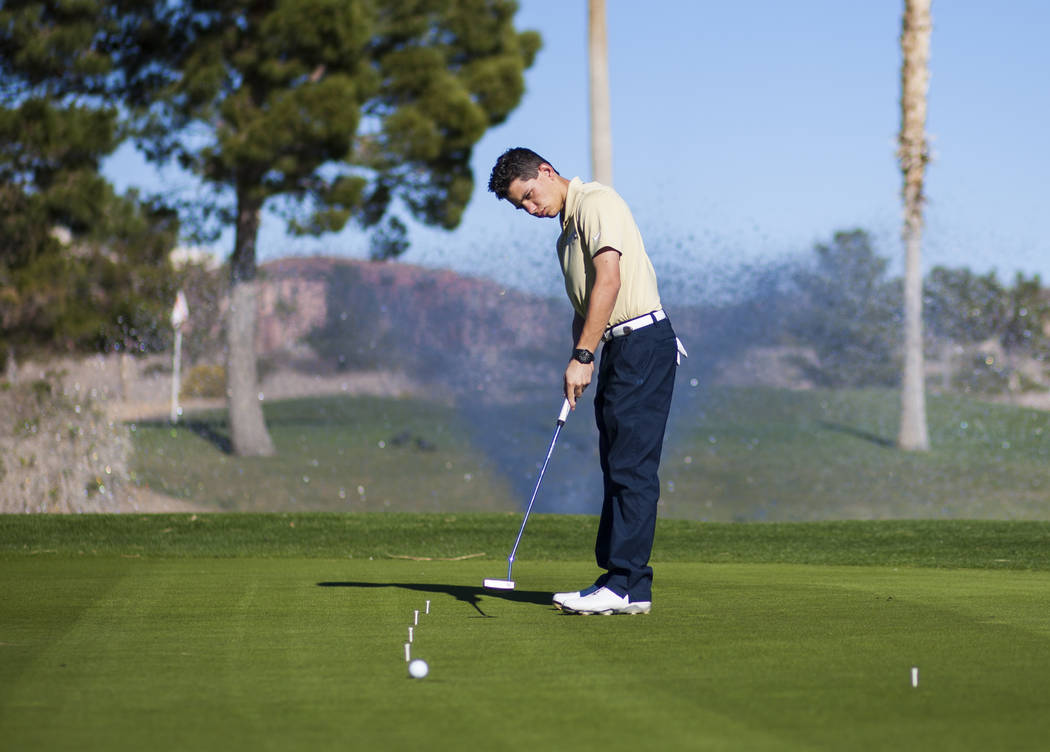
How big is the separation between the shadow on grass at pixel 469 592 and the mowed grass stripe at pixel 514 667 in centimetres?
2

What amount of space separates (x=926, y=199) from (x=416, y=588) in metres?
12.3

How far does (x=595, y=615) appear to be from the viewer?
5.09m

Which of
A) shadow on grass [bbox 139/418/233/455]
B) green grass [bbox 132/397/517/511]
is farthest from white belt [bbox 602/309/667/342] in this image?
shadow on grass [bbox 139/418/233/455]

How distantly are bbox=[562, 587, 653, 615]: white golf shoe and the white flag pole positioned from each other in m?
11.7

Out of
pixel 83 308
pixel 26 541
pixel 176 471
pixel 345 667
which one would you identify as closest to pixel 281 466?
pixel 176 471

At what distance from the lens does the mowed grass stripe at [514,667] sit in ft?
9.51

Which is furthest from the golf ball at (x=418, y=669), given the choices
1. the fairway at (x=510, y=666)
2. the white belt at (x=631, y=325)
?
the white belt at (x=631, y=325)

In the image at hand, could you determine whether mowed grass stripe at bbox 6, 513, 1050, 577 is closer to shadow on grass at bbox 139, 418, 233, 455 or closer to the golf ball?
the golf ball

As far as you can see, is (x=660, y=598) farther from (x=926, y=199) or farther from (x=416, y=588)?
(x=926, y=199)

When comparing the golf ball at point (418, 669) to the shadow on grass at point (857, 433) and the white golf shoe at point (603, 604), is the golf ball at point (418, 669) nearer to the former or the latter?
the white golf shoe at point (603, 604)

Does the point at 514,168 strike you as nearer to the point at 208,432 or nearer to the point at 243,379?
the point at 208,432

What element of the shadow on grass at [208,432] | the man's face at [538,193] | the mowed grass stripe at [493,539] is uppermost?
the man's face at [538,193]

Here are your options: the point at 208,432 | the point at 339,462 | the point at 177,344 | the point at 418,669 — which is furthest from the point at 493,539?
the point at 177,344

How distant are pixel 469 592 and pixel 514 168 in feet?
5.96
